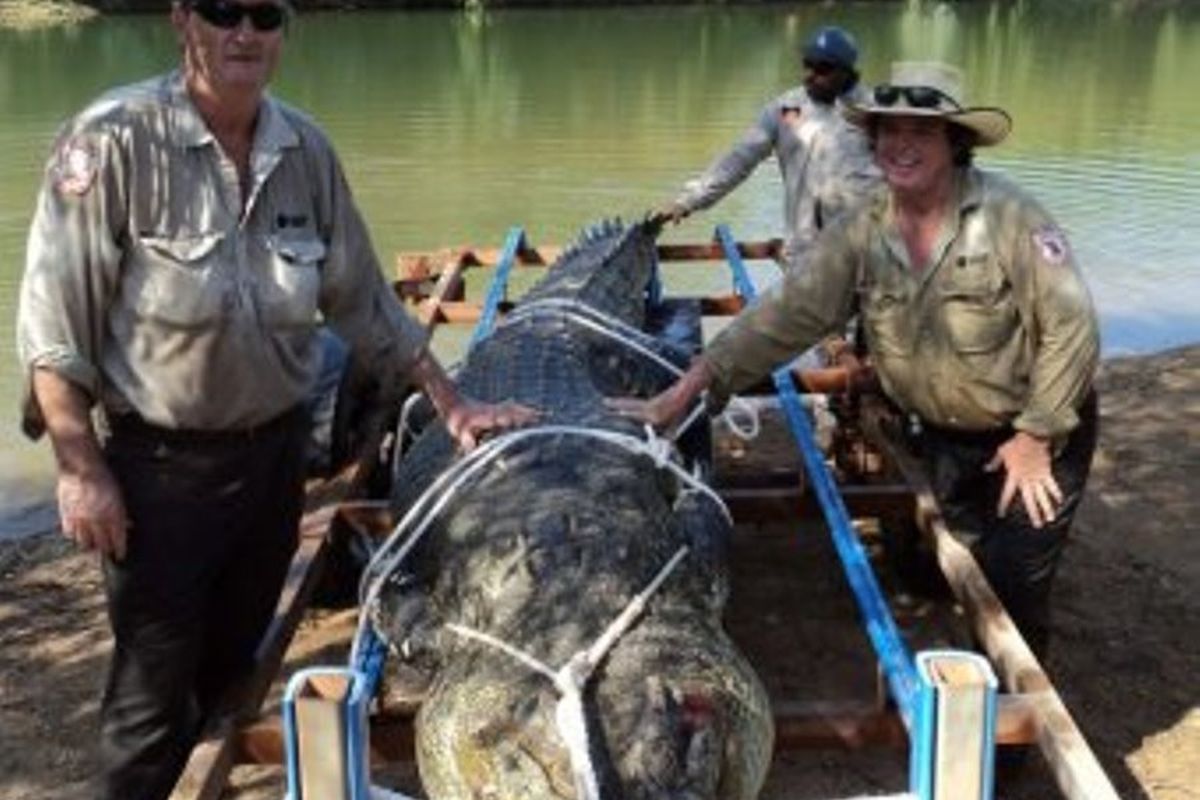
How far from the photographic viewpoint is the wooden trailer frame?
8.55 feet

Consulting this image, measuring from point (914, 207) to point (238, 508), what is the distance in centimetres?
175

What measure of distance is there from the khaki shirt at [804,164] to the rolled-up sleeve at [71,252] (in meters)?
3.55

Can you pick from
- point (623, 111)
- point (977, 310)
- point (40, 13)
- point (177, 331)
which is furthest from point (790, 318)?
point (40, 13)

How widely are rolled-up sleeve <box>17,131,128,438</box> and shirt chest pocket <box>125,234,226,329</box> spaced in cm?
7

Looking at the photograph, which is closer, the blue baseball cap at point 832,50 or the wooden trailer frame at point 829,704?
the wooden trailer frame at point 829,704

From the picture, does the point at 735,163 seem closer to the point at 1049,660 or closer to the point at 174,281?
the point at 1049,660

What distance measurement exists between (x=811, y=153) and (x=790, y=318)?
271cm

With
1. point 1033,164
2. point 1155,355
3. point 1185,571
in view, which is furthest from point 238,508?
point 1033,164

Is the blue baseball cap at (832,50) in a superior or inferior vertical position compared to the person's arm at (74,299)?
superior

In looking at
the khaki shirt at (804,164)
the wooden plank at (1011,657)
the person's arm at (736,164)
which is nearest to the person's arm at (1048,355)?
the wooden plank at (1011,657)

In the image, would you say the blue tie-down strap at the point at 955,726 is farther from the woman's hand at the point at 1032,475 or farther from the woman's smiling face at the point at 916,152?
the woman's smiling face at the point at 916,152

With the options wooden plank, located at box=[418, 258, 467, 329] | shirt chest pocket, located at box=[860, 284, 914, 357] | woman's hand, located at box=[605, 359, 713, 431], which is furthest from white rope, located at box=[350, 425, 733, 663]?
wooden plank, located at box=[418, 258, 467, 329]

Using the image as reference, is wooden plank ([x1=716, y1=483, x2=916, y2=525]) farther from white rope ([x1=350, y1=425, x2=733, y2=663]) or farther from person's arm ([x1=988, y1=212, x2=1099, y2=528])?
white rope ([x1=350, y1=425, x2=733, y2=663])

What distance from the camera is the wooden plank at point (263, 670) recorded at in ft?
8.45
